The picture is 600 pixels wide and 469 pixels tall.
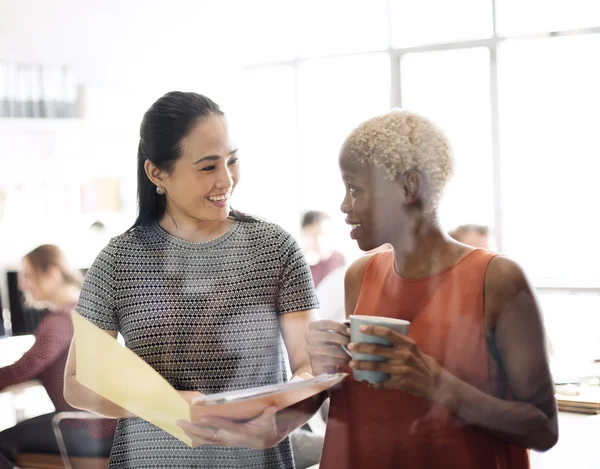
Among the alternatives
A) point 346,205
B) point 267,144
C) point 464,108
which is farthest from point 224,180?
point 464,108

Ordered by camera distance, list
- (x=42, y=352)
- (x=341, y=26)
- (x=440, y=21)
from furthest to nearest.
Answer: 1. (x=42, y=352)
2. (x=341, y=26)
3. (x=440, y=21)

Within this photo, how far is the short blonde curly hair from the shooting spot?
0.77 m

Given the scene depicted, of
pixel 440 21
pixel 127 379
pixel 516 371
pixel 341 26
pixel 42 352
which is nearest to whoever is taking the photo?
pixel 516 371

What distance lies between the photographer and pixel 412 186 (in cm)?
77

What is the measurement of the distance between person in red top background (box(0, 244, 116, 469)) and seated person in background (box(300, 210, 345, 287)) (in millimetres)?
422

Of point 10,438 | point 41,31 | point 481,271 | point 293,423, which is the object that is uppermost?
point 41,31

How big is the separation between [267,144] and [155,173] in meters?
0.19

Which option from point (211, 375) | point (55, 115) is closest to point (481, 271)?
point (211, 375)

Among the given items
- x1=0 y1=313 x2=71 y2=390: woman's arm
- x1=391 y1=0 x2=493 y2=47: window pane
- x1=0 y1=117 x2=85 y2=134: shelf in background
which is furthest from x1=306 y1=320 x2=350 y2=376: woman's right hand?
x1=0 y1=117 x2=85 y2=134: shelf in background

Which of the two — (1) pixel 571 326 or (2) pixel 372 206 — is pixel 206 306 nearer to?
(2) pixel 372 206

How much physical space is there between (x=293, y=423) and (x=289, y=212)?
353 millimetres

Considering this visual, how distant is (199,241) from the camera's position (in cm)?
105

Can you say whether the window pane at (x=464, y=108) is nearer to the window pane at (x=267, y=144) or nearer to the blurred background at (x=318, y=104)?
the blurred background at (x=318, y=104)

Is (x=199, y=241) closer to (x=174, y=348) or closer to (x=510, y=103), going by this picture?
(x=174, y=348)
